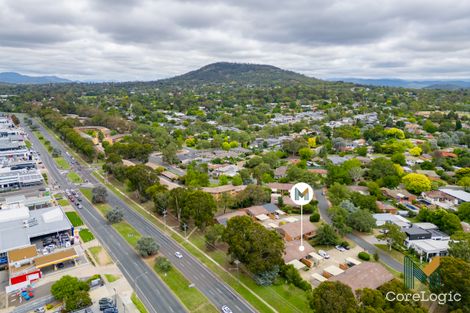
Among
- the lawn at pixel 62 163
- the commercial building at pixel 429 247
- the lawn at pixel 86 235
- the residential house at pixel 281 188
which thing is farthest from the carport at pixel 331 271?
the lawn at pixel 62 163

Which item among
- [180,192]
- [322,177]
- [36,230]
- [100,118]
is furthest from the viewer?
[100,118]

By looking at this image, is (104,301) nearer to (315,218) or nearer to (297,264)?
(297,264)

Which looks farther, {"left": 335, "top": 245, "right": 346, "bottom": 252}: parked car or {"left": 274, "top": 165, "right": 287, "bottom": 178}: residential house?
{"left": 274, "top": 165, "right": 287, "bottom": 178}: residential house

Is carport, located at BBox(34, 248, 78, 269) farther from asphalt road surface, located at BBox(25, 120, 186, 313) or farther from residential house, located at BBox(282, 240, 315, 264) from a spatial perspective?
residential house, located at BBox(282, 240, 315, 264)

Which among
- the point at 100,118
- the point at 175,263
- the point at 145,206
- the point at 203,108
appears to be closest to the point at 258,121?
the point at 203,108

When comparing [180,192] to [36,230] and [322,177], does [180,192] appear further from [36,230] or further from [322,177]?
[322,177]

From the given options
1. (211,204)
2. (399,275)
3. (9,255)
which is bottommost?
(399,275)

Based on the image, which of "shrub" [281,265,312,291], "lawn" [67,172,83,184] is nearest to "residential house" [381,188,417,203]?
"shrub" [281,265,312,291]
